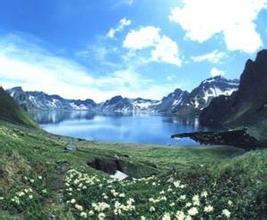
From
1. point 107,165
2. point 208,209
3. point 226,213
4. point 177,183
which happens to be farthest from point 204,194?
point 107,165

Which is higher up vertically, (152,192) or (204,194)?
(204,194)

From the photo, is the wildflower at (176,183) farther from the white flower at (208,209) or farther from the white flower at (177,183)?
the white flower at (208,209)

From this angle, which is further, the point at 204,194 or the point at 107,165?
the point at 107,165

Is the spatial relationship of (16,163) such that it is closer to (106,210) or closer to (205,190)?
(106,210)

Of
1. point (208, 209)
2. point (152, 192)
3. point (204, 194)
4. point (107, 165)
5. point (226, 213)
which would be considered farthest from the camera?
point (107, 165)

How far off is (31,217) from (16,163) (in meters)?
12.4

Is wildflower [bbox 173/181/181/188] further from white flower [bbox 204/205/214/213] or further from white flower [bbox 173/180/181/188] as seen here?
white flower [bbox 204/205/214/213]

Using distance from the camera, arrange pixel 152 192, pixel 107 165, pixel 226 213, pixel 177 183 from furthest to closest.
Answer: pixel 107 165 → pixel 152 192 → pixel 177 183 → pixel 226 213

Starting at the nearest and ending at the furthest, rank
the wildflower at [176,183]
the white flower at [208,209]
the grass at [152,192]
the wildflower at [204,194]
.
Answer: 1. the white flower at [208,209]
2. the grass at [152,192]
3. the wildflower at [204,194]
4. the wildflower at [176,183]

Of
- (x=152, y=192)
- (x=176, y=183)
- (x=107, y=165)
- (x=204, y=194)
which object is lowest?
(x=107, y=165)

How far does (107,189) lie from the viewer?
25.4 meters

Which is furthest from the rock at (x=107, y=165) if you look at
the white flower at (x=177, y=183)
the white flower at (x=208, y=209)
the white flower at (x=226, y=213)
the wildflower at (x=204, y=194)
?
the white flower at (x=226, y=213)

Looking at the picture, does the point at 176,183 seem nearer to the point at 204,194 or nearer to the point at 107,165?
the point at 204,194

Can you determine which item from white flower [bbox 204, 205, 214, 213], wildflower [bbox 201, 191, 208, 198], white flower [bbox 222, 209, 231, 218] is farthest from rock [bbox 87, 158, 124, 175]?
white flower [bbox 222, 209, 231, 218]
